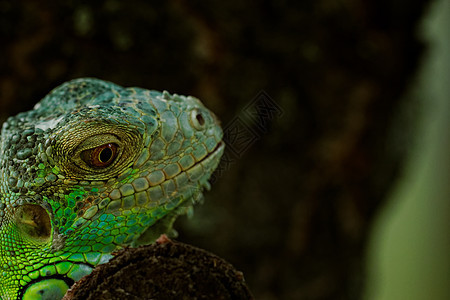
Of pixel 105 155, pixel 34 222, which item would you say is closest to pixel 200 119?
pixel 105 155

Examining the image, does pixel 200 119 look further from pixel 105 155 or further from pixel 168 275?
pixel 168 275

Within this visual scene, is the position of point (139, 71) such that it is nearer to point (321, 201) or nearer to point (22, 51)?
point (22, 51)

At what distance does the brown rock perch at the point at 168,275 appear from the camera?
1.50 meters

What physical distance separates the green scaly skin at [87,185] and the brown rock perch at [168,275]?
263mm

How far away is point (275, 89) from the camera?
4.88m

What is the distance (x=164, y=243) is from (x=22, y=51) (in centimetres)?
300

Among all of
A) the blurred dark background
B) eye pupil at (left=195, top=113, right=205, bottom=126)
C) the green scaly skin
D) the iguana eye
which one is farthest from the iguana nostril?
the blurred dark background

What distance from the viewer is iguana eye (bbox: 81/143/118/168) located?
1757 millimetres

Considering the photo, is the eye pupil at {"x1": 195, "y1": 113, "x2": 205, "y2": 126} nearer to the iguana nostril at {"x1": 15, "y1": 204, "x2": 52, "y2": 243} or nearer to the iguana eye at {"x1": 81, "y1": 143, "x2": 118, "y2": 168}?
the iguana eye at {"x1": 81, "y1": 143, "x2": 118, "y2": 168}

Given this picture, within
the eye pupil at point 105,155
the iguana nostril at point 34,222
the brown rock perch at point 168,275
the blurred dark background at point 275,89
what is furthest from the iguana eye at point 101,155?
the blurred dark background at point 275,89

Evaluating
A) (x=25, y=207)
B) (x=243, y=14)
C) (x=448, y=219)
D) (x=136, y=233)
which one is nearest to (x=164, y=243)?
(x=136, y=233)

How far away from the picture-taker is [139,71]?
4383mm

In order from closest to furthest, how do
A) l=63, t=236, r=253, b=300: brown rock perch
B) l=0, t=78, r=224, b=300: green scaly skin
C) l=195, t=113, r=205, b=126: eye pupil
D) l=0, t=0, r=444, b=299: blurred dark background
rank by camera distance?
1. l=63, t=236, r=253, b=300: brown rock perch
2. l=0, t=78, r=224, b=300: green scaly skin
3. l=195, t=113, r=205, b=126: eye pupil
4. l=0, t=0, r=444, b=299: blurred dark background

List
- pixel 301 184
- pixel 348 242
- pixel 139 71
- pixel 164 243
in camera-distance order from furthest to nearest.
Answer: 1. pixel 348 242
2. pixel 301 184
3. pixel 139 71
4. pixel 164 243
